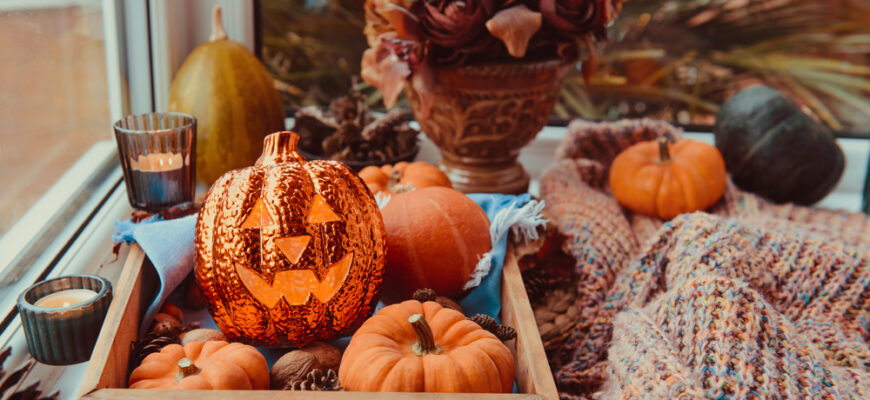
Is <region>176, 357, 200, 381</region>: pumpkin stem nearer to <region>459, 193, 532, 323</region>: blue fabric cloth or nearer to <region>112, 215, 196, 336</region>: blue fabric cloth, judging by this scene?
<region>112, 215, 196, 336</region>: blue fabric cloth

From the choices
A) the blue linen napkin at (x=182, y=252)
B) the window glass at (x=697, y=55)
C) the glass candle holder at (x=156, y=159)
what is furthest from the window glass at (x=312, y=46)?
the blue linen napkin at (x=182, y=252)

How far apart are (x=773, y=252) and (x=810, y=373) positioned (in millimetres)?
267

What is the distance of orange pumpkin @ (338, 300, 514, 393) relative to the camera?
1.89 ft

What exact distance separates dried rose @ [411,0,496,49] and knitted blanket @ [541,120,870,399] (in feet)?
1.02

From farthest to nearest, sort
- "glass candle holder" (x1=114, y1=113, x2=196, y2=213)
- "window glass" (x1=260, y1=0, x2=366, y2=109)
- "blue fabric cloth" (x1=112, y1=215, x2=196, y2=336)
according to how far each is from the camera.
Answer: "window glass" (x1=260, y1=0, x2=366, y2=109)
"glass candle holder" (x1=114, y1=113, x2=196, y2=213)
"blue fabric cloth" (x1=112, y1=215, x2=196, y2=336)

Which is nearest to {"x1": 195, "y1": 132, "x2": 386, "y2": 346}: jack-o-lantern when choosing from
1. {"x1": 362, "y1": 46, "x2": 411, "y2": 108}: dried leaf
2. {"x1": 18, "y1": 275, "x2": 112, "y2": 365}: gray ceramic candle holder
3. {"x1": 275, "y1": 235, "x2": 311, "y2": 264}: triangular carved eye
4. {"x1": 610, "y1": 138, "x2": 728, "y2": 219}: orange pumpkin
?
{"x1": 275, "y1": 235, "x2": 311, "y2": 264}: triangular carved eye

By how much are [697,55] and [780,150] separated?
458 mm

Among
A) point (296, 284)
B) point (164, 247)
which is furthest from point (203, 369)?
point (164, 247)

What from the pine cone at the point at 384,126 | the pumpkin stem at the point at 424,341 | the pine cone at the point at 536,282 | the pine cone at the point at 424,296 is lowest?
the pine cone at the point at 536,282

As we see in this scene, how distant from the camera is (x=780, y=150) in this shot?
3.87ft

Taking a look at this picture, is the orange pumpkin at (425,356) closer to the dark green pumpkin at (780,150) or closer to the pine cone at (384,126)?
the pine cone at (384,126)

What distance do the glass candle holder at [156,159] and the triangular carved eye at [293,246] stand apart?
31 centimetres

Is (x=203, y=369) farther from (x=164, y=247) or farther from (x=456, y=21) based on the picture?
(x=456, y=21)

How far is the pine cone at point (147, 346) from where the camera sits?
25.8 inches
